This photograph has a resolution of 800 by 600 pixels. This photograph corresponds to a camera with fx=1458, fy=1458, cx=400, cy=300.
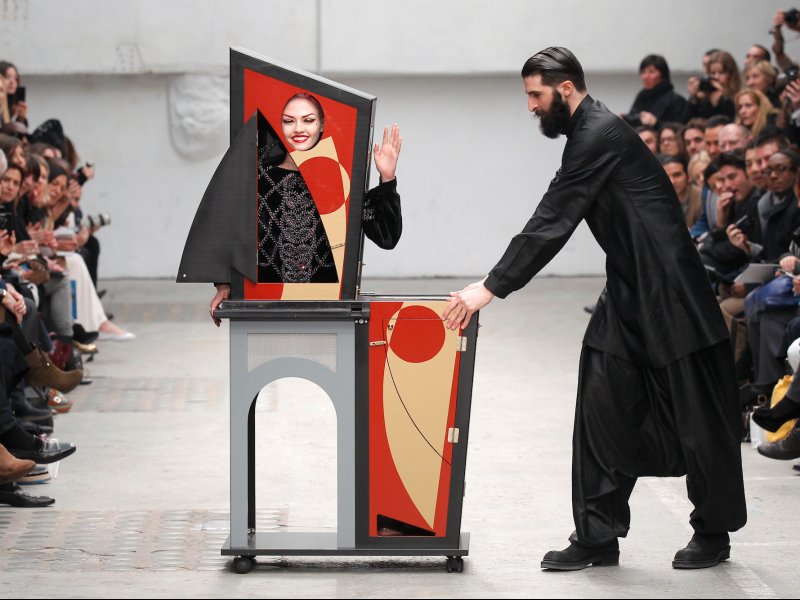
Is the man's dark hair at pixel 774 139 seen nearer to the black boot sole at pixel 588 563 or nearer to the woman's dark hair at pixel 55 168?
the black boot sole at pixel 588 563

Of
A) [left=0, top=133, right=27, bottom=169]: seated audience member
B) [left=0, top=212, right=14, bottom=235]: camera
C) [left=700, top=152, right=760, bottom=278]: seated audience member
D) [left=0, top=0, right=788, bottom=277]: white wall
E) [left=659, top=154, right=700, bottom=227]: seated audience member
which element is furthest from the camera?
[left=0, top=0, right=788, bottom=277]: white wall

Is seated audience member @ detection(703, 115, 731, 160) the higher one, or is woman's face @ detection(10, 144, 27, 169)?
seated audience member @ detection(703, 115, 731, 160)

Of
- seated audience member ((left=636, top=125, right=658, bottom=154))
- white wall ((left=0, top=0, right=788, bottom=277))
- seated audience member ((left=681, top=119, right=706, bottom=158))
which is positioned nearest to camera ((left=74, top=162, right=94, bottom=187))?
white wall ((left=0, top=0, right=788, bottom=277))

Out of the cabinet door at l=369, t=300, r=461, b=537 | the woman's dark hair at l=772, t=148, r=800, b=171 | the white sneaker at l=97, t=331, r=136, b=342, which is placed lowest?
the white sneaker at l=97, t=331, r=136, b=342

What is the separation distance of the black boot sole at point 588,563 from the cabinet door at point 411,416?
0.39 meters

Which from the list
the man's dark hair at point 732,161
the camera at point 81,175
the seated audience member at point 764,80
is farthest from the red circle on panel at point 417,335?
the camera at point 81,175

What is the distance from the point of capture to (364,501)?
5.10 meters

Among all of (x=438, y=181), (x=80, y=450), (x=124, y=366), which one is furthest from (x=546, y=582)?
(x=438, y=181)

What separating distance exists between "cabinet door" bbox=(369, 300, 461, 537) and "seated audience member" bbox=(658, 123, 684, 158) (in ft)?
22.4

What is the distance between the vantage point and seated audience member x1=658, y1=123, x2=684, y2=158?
11.5 metres

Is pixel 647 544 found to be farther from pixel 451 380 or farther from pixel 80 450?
pixel 80 450

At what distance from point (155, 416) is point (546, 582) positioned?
4074 millimetres

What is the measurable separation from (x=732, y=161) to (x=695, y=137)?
242 cm

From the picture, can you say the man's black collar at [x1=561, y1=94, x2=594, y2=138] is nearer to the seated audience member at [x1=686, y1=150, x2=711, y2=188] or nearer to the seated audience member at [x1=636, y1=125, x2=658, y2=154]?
the seated audience member at [x1=686, y1=150, x2=711, y2=188]
